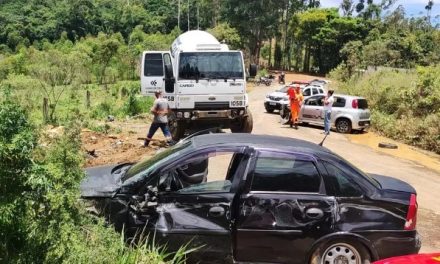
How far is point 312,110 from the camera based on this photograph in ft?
70.0

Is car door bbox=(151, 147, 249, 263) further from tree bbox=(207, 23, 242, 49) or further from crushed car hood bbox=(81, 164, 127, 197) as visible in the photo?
tree bbox=(207, 23, 242, 49)

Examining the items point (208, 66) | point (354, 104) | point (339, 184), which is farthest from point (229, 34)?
point (339, 184)

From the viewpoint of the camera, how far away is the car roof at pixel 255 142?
5.37 m

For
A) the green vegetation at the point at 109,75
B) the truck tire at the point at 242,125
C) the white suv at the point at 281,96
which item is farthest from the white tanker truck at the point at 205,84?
the white suv at the point at 281,96

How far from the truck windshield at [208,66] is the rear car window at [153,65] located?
4308 mm

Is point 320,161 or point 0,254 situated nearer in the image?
point 0,254

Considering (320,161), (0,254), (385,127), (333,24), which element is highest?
(333,24)

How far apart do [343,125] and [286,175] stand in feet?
52.4

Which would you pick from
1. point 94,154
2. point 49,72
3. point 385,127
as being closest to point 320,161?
point 94,154

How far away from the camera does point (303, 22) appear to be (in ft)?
216

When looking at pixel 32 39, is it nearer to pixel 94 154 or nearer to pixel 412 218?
pixel 94 154

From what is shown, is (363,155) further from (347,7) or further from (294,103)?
(347,7)

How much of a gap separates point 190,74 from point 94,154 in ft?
10.9

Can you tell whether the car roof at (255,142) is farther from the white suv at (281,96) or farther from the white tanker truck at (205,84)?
the white suv at (281,96)
